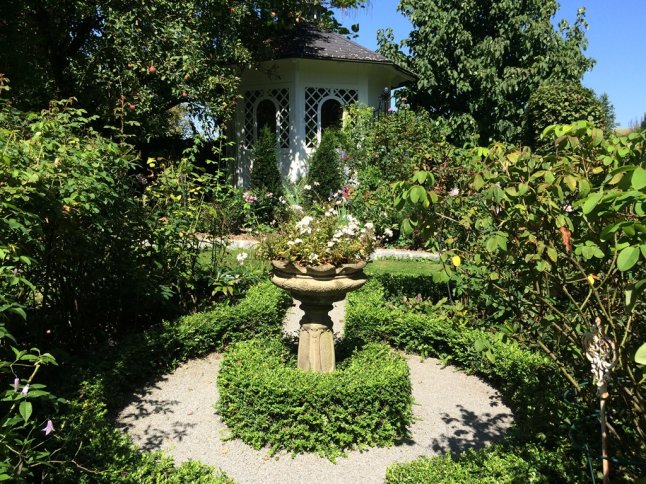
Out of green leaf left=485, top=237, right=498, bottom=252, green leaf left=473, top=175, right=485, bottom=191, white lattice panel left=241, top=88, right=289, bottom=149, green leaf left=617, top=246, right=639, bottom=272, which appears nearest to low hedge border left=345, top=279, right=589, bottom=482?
green leaf left=485, top=237, right=498, bottom=252

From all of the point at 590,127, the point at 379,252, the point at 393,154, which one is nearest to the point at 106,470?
the point at 590,127

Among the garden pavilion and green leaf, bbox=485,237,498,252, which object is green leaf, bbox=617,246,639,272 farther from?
the garden pavilion

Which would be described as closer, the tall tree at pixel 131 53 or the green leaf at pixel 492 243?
the green leaf at pixel 492 243

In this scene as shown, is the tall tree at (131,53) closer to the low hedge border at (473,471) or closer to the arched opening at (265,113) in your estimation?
the arched opening at (265,113)

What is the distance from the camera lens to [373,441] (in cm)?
353

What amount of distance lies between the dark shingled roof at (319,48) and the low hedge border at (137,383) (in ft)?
25.3

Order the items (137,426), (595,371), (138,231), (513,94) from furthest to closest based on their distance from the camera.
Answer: (513,94) → (138,231) → (137,426) → (595,371)

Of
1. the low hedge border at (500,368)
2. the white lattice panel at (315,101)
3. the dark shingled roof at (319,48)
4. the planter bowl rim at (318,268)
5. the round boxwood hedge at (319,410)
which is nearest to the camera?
the low hedge border at (500,368)

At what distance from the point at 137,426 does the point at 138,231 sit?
Result: 1.87 m

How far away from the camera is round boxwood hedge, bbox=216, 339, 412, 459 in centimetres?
346

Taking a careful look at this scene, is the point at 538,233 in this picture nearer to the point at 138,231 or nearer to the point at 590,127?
the point at 590,127

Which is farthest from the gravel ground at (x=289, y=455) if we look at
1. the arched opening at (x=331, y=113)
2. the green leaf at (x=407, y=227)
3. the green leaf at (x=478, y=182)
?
the arched opening at (x=331, y=113)

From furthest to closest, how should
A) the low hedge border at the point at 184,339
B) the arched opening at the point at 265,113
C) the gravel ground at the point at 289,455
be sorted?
1. the arched opening at the point at 265,113
2. the low hedge border at the point at 184,339
3. the gravel ground at the point at 289,455

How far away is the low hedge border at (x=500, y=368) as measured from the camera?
2807 millimetres
